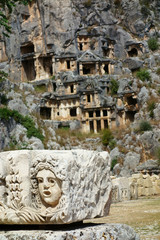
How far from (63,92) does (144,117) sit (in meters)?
9.86

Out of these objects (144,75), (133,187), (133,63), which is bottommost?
(133,187)

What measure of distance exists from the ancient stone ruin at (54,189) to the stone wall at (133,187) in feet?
36.8

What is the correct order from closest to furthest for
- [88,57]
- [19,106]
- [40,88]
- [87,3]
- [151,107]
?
1. [19,106]
2. [151,107]
3. [40,88]
4. [88,57]
5. [87,3]

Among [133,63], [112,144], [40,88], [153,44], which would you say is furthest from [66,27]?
[112,144]

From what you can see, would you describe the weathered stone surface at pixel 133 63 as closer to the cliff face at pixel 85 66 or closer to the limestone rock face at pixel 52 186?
the cliff face at pixel 85 66

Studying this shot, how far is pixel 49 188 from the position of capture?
5012 mm

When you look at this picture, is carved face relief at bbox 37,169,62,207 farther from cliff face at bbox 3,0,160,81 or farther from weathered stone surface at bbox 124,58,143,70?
weathered stone surface at bbox 124,58,143,70

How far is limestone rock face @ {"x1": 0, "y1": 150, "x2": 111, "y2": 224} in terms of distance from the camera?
16.2 ft

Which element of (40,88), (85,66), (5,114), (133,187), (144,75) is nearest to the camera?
(133,187)

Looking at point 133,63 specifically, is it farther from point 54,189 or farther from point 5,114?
point 54,189

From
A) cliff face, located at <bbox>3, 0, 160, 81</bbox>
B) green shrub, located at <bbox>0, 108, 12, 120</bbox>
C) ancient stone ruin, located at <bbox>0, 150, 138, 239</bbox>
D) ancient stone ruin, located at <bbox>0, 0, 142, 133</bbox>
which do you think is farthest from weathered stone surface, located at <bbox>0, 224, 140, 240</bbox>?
cliff face, located at <bbox>3, 0, 160, 81</bbox>

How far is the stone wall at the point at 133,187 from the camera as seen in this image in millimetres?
16969

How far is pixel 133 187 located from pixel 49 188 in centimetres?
1422

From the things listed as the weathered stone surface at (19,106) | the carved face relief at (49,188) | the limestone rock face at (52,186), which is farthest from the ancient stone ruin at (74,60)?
the carved face relief at (49,188)
